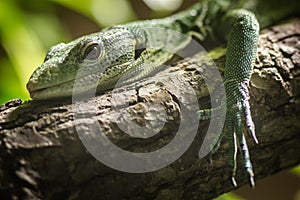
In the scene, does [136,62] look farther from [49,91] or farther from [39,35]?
[39,35]

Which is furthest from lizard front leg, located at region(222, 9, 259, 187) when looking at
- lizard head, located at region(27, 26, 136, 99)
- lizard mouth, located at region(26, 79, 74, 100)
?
lizard mouth, located at region(26, 79, 74, 100)

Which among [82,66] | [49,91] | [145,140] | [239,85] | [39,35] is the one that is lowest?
[145,140]

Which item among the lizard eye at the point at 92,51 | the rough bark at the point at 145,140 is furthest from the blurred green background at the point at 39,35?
the lizard eye at the point at 92,51

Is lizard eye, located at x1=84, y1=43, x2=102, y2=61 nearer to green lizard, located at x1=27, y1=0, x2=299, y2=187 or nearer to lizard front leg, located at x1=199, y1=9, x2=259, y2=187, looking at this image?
green lizard, located at x1=27, y1=0, x2=299, y2=187

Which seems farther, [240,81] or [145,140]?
[240,81]

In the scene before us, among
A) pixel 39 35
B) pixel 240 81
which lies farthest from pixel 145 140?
pixel 39 35

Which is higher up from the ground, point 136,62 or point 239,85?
point 136,62

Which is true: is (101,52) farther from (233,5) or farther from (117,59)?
(233,5)
